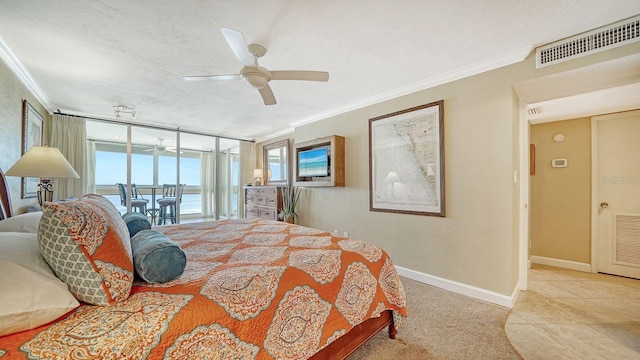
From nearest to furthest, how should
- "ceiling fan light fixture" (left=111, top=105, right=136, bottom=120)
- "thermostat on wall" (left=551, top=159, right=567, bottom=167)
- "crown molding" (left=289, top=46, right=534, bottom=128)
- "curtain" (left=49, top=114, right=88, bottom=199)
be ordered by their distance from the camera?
"crown molding" (left=289, top=46, right=534, bottom=128), "thermostat on wall" (left=551, top=159, right=567, bottom=167), "ceiling fan light fixture" (left=111, top=105, right=136, bottom=120), "curtain" (left=49, top=114, right=88, bottom=199)

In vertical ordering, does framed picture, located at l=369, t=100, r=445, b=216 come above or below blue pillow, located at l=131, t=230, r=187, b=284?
above

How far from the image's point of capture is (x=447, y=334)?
75.0 inches

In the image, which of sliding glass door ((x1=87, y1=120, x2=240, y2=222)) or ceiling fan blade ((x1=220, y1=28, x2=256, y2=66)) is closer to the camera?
ceiling fan blade ((x1=220, y1=28, x2=256, y2=66))

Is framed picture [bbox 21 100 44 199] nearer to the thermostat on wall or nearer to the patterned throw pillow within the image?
the patterned throw pillow

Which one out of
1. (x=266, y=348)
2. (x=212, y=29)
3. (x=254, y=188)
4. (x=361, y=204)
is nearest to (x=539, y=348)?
Result: (x=266, y=348)

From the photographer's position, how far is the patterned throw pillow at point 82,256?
3.00 feet

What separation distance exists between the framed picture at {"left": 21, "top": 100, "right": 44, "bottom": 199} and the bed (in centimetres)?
123

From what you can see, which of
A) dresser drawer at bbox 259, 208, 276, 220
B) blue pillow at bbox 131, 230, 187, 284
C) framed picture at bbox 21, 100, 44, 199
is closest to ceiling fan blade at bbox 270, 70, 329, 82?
blue pillow at bbox 131, 230, 187, 284

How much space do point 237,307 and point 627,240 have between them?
4.70m

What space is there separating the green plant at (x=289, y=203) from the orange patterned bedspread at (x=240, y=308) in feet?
8.72

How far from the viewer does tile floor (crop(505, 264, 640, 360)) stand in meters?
1.73

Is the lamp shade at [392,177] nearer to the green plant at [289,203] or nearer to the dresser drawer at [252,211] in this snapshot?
the green plant at [289,203]

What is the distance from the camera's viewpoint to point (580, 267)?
3.32 meters

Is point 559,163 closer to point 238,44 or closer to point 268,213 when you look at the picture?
point 238,44
